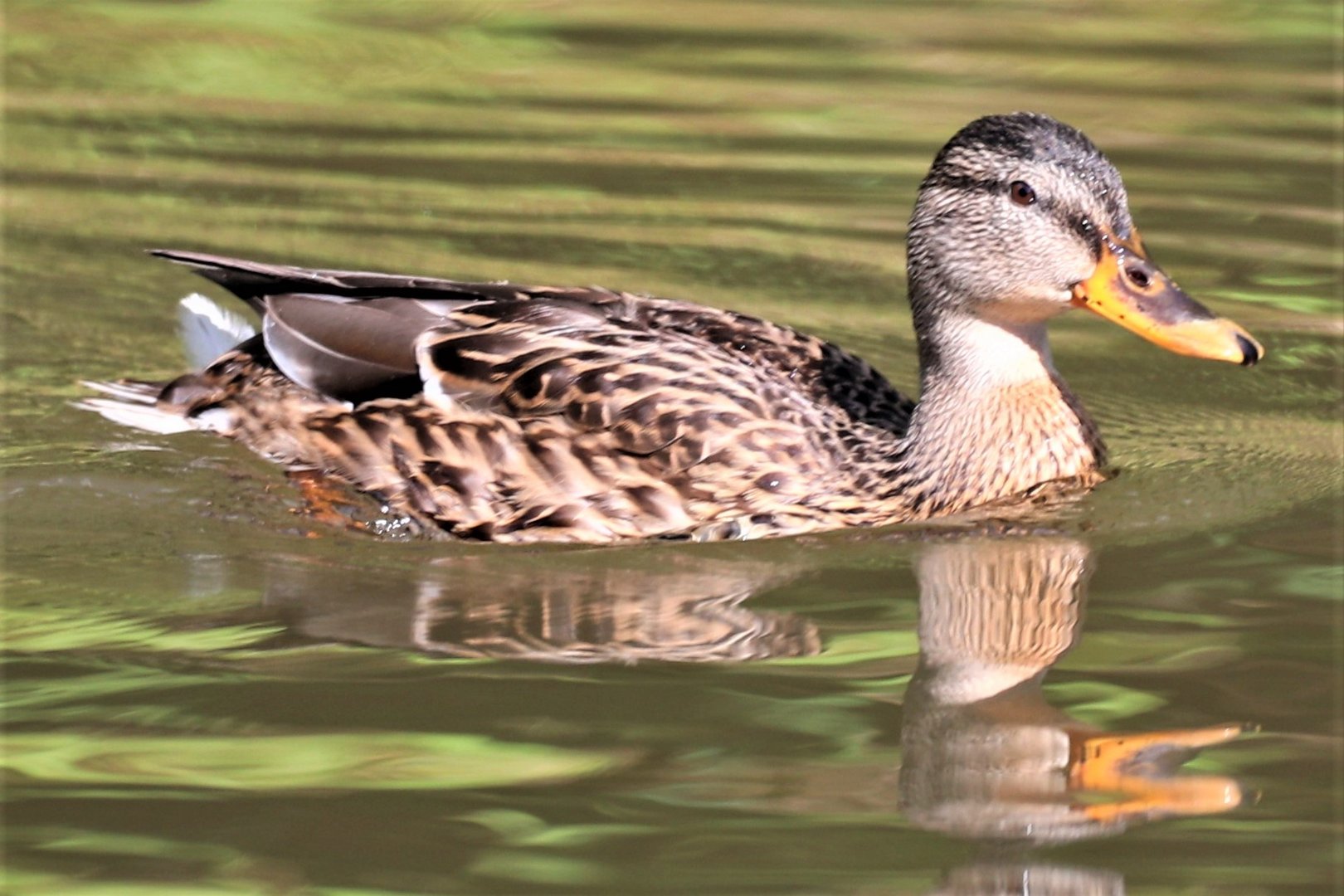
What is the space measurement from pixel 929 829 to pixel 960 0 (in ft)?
36.9

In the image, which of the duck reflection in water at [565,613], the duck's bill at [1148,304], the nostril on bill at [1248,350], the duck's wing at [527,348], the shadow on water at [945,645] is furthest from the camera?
the duck's wing at [527,348]

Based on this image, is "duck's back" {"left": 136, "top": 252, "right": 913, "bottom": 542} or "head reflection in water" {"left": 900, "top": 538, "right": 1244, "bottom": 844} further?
"duck's back" {"left": 136, "top": 252, "right": 913, "bottom": 542}

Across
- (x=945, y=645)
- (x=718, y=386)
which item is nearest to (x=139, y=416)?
(x=718, y=386)

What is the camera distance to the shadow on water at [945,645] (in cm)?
516

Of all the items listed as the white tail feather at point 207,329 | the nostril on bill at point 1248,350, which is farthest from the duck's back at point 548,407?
the nostril on bill at point 1248,350

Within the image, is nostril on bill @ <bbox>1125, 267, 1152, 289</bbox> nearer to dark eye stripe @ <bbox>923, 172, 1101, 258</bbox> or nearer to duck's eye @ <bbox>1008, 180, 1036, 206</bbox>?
dark eye stripe @ <bbox>923, 172, 1101, 258</bbox>

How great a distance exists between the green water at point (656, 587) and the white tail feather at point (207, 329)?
554mm

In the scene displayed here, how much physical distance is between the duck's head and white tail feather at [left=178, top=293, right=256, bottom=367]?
2864 millimetres

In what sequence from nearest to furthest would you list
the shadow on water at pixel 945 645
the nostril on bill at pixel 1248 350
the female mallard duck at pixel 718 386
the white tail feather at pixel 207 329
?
the shadow on water at pixel 945 645, the nostril on bill at pixel 1248 350, the female mallard duck at pixel 718 386, the white tail feather at pixel 207 329

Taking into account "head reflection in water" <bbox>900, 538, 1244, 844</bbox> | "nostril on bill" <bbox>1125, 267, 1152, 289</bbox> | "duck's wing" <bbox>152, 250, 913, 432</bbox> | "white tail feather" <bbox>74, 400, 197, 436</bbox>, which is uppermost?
"nostril on bill" <bbox>1125, 267, 1152, 289</bbox>

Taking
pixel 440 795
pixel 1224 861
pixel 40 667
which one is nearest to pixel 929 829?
pixel 1224 861

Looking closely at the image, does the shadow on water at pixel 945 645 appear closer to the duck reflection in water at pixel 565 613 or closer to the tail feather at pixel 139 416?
the duck reflection in water at pixel 565 613

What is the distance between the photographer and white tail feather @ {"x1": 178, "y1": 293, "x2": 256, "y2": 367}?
8898mm

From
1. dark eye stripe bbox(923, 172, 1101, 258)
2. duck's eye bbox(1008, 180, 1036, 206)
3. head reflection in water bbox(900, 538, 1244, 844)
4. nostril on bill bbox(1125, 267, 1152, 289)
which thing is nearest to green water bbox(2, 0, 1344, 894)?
head reflection in water bbox(900, 538, 1244, 844)
